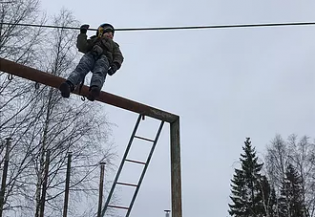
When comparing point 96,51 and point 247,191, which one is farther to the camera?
point 247,191

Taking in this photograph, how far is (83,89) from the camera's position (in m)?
4.77

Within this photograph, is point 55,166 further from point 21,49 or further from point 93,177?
point 21,49

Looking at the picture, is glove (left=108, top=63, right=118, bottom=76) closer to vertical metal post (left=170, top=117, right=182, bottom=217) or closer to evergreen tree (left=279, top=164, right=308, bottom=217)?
vertical metal post (left=170, top=117, right=182, bottom=217)

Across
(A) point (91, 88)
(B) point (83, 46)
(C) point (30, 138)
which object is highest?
(C) point (30, 138)

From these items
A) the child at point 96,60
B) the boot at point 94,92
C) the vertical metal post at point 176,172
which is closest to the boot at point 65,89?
the child at point 96,60

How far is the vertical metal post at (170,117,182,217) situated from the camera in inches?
205

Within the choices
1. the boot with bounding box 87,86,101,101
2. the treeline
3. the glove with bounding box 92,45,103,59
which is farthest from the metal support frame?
the treeline

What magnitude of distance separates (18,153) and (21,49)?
3.19m

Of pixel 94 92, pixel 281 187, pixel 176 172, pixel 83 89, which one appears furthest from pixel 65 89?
pixel 281 187

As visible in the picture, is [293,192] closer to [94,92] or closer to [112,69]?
[112,69]

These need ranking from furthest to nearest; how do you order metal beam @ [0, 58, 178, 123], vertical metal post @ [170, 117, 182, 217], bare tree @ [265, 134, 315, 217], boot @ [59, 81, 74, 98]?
bare tree @ [265, 134, 315, 217]
vertical metal post @ [170, 117, 182, 217]
metal beam @ [0, 58, 178, 123]
boot @ [59, 81, 74, 98]

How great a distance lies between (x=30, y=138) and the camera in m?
13.3

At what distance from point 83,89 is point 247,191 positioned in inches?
1142

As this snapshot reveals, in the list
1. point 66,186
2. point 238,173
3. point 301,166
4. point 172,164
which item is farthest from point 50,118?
point 238,173
